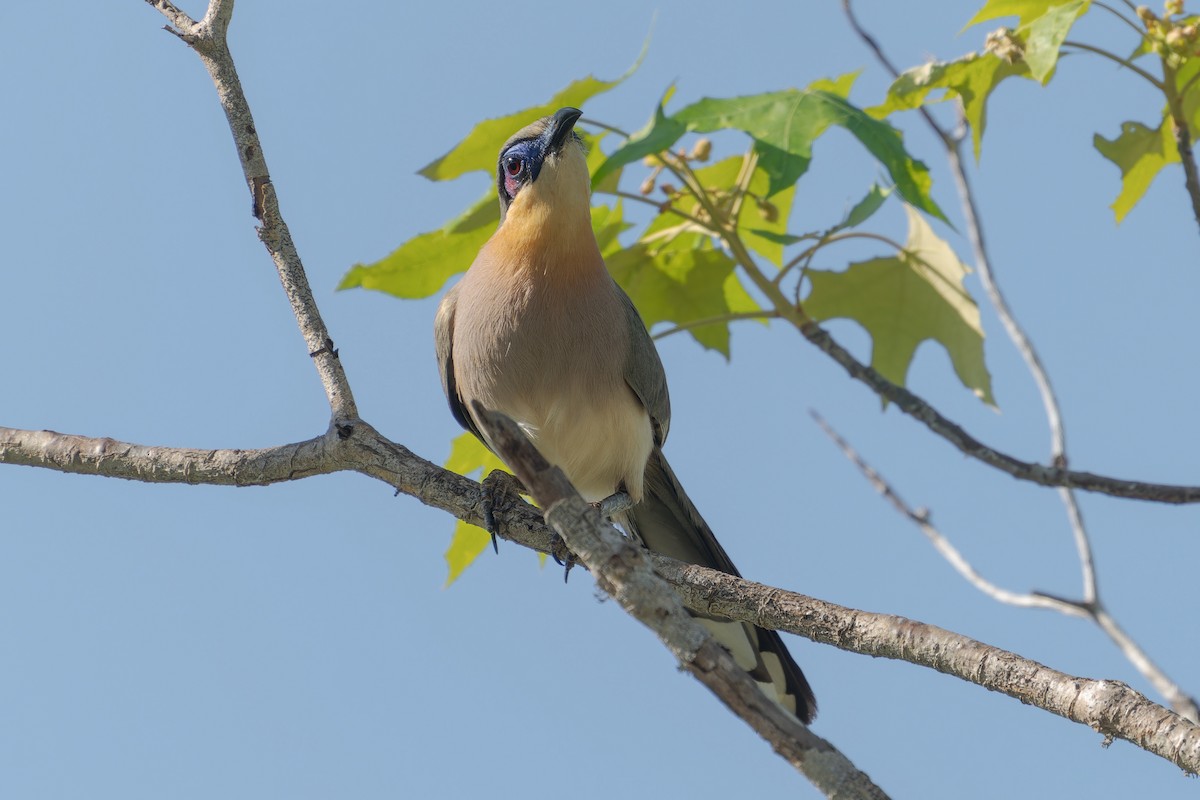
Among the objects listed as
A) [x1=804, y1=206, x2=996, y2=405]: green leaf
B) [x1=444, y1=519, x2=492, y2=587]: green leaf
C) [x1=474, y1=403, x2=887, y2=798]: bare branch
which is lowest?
[x1=474, y1=403, x2=887, y2=798]: bare branch

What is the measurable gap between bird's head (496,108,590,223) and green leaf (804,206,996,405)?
119 cm

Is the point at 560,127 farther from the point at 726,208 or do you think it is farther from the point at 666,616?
the point at 666,616

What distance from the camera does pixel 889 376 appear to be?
19.0ft

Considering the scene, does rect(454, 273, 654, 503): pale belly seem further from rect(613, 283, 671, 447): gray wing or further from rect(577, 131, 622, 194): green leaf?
rect(577, 131, 622, 194): green leaf

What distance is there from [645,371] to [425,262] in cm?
109

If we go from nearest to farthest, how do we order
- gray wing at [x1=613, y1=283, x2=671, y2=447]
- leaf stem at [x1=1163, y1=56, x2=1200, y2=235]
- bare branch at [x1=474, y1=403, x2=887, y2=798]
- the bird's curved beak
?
bare branch at [x1=474, y1=403, x2=887, y2=798]
leaf stem at [x1=1163, y1=56, x2=1200, y2=235]
the bird's curved beak
gray wing at [x1=613, y1=283, x2=671, y2=447]

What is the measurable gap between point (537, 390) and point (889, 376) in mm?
1762

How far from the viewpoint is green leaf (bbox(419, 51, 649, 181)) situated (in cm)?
500

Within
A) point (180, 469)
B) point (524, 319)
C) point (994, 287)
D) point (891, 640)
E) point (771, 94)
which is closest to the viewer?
point (891, 640)

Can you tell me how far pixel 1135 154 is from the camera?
5234mm

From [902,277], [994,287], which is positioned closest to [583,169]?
[902,277]

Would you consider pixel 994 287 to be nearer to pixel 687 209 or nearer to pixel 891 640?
pixel 687 209

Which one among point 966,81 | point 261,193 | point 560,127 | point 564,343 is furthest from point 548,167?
point 966,81

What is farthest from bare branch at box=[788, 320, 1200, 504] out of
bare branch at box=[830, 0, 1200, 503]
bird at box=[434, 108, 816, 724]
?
bird at box=[434, 108, 816, 724]
